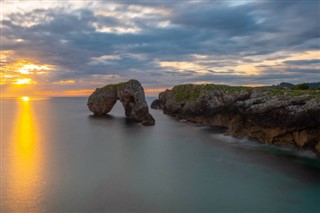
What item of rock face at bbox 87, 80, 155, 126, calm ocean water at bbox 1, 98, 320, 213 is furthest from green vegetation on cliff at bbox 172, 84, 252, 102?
calm ocean water at bbox 1, 98, 320, 213

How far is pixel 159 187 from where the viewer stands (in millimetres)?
27891

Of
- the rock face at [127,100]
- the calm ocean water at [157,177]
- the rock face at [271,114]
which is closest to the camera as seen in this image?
the calm ocean water at [157,177]

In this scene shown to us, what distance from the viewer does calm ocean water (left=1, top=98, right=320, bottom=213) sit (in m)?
23.6

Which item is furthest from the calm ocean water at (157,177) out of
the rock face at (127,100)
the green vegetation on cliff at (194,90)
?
the rock face at (127,100)

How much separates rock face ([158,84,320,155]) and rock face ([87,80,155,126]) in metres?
19.0

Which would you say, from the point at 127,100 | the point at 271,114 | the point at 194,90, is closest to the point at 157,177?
the point at 271,114

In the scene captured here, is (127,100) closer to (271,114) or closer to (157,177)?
(271,114)

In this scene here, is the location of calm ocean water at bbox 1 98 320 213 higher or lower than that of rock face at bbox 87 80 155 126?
lower

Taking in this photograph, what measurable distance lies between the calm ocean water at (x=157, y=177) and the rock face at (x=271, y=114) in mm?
2570

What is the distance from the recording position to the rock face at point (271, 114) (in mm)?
39281

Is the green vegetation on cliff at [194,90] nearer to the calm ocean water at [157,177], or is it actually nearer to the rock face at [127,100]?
the rock face at [127,100]

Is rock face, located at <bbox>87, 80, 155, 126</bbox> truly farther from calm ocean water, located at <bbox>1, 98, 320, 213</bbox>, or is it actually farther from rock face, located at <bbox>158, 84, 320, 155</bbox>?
calm ocean water, located at <bbox>1, 98, 320, 213</bbox>

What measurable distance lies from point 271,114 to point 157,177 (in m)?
24.8

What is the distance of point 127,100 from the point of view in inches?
3440
